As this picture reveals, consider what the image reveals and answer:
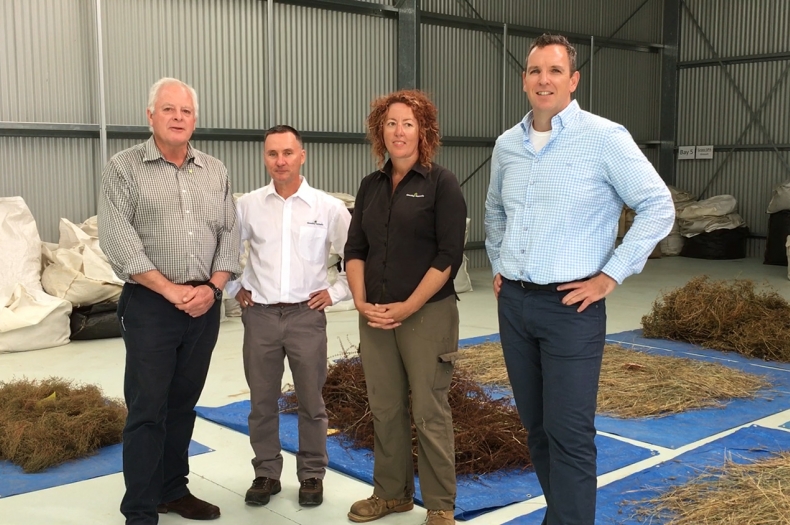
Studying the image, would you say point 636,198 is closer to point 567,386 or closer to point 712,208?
point 567,386

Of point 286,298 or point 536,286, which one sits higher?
point 536,286

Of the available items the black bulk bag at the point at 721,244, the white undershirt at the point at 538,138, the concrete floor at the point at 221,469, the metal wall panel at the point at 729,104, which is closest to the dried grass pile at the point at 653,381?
the concrete floor at the point at 221,469

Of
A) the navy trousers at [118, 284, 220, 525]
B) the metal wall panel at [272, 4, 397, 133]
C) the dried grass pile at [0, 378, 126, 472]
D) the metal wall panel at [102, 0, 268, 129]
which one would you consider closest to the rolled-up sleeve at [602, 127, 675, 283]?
the navy trousers at [118, 284, 220, 525]

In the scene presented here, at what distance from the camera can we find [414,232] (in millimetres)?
3059

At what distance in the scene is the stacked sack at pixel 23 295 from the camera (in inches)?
261

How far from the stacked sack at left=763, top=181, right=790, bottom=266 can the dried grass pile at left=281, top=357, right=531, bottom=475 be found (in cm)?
955

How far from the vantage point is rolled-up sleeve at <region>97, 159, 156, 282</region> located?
9.66ft

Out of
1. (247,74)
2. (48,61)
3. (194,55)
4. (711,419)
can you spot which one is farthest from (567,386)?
(247,74)

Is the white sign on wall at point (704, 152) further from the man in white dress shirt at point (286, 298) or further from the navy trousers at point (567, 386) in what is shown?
the navy trousers at point (567, 386)

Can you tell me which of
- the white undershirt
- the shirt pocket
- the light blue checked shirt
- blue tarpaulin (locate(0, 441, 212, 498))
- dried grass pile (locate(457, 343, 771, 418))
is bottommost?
dried grass pile (locate(457, 343, 771, 418))

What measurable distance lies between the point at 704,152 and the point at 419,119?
13.2m

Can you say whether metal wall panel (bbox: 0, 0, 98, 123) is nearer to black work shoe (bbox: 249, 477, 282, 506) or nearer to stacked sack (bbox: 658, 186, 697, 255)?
black work shoe (bbox: 249, 477, 282, 506)

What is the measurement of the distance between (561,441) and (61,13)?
25.1 feet

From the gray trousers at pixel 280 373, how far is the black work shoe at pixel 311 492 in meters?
0.03
